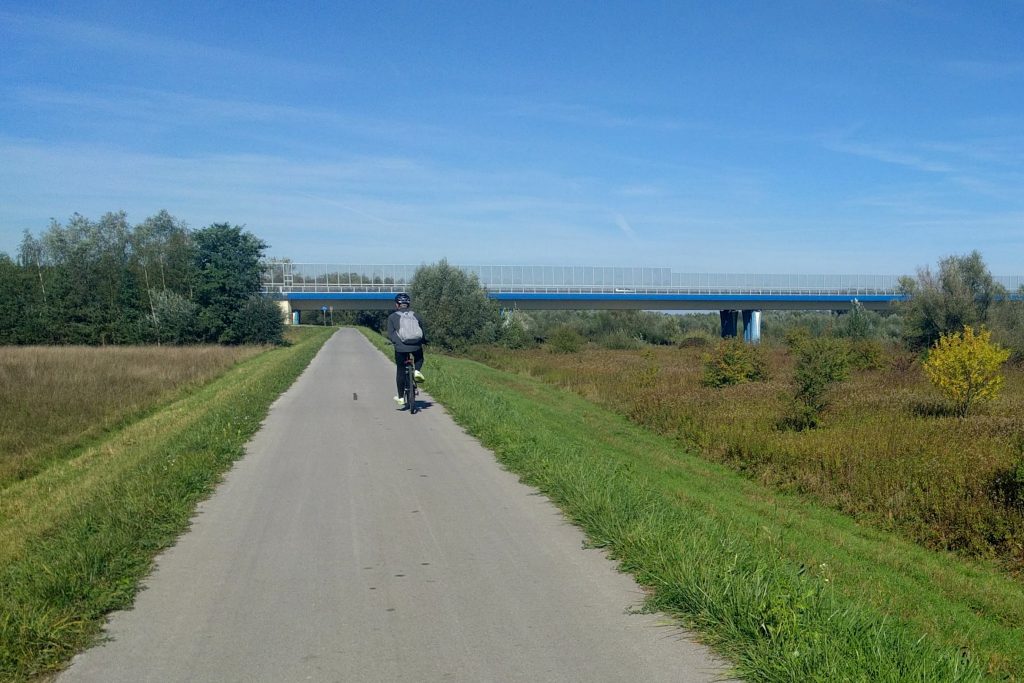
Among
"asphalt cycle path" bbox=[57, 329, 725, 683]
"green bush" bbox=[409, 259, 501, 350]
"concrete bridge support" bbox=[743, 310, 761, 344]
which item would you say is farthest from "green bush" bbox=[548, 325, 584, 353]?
"asphalt cycle path" bbox=[57, 329, 725, 683]

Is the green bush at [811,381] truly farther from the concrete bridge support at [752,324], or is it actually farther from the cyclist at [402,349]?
the concrete bridge support at [752,324]

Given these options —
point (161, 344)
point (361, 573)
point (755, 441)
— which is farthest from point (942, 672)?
point (161, 344)

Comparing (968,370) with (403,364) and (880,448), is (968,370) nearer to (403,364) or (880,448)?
(880,448)

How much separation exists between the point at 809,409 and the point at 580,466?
10005 mm

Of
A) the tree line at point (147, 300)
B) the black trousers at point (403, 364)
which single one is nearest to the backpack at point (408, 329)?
the black trousers at point (403, 364)

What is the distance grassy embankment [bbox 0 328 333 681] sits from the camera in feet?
16.0

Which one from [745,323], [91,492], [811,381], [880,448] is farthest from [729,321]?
[91,492]

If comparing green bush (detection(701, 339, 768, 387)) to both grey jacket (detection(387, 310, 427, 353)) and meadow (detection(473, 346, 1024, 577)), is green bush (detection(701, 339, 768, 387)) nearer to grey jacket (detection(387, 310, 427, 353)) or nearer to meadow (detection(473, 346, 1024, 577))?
meadow (detection(473, 346, 1024, 577))

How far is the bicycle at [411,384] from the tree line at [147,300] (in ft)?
134

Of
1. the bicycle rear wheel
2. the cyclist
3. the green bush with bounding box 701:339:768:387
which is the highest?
the cyclist

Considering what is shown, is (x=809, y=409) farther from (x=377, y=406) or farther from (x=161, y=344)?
(x=161, y=344)

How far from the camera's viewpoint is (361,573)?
6047 mm

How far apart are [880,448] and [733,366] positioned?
1399 cm

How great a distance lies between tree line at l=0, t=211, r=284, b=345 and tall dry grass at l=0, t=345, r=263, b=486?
15106 millimetres
